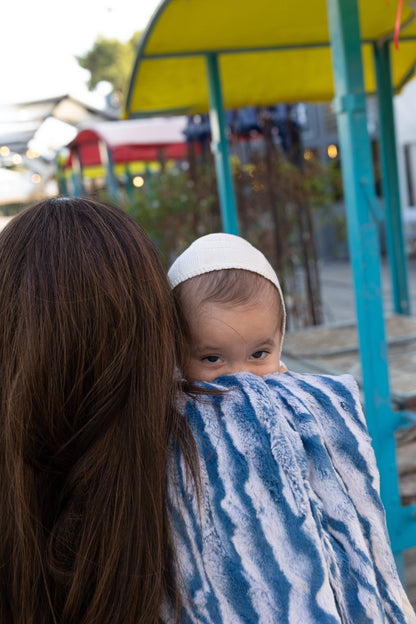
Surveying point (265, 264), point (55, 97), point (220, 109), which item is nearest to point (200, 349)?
point (265, 264)

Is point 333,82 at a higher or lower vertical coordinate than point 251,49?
lower

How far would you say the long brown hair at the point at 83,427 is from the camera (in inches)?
36.1

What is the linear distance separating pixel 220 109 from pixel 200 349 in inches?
143

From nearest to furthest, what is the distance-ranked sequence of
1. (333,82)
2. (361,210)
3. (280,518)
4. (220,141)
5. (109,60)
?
(280,518), (361,210), (333,82), (220,141), (109,60)

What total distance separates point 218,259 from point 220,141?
3.67m

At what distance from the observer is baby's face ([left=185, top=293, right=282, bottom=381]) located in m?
1.10

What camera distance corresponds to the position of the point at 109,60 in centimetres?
2522

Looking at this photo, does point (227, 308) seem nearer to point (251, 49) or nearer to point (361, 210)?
point (361, 210)

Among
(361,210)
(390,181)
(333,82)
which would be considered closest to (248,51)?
(333,82)

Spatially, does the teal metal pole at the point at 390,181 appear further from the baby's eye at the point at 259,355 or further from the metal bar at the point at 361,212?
the baby's eye at the point at 259,355

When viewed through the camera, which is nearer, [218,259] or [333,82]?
[218,259]

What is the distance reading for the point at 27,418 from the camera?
92 cm

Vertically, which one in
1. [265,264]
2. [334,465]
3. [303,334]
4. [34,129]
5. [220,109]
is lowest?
[303,334]

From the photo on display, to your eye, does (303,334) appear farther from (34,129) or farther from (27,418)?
(34,129)
